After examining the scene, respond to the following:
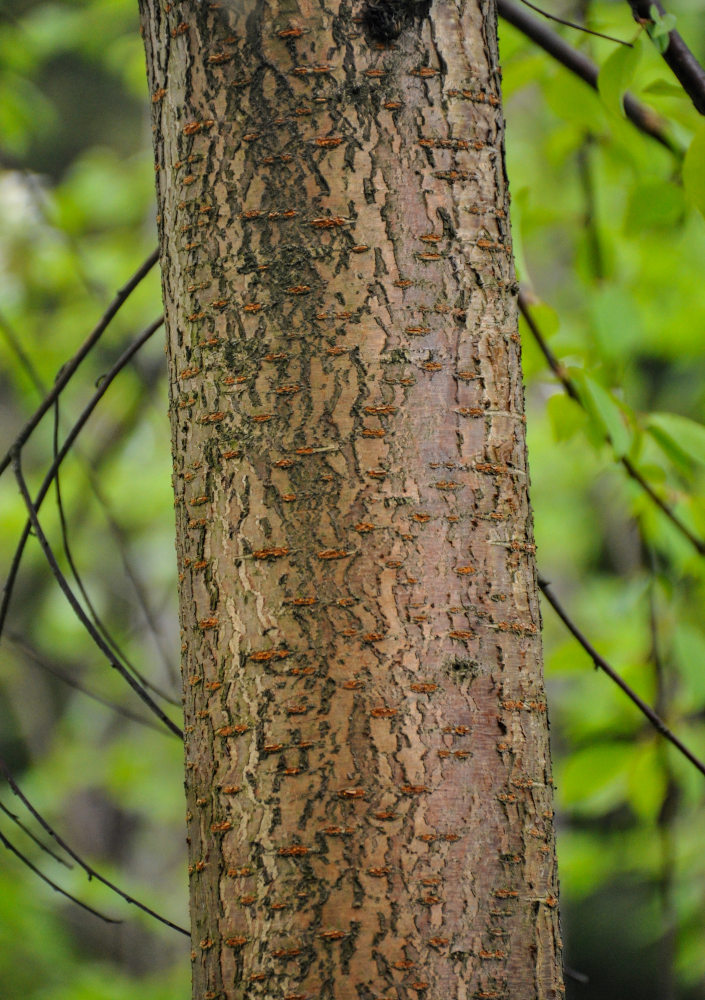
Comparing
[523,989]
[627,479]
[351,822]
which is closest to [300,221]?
[351,822]

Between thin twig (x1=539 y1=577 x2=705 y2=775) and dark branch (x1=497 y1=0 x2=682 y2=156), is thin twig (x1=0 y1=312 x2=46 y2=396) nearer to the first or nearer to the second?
thin twig (x1=539 y1=577 x2=705 y2=775)

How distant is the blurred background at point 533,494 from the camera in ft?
4.60

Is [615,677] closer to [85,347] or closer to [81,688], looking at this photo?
[81,688]

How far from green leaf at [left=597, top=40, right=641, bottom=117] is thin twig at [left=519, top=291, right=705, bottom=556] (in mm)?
305

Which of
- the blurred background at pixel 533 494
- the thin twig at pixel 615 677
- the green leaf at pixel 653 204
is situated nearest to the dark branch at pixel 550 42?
the blurred background at pixel 533 494

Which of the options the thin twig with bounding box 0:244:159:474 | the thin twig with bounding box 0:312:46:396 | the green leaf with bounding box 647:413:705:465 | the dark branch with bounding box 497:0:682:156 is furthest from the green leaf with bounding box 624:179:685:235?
the thin twig with bounding box 0:312:46:396

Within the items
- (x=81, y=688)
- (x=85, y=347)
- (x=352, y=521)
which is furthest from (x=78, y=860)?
(x=85, y=347)

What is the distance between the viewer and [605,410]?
113cm

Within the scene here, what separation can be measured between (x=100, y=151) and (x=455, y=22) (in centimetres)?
578

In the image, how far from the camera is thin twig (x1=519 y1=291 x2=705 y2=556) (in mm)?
1252

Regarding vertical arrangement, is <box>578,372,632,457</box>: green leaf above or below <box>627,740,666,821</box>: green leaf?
above

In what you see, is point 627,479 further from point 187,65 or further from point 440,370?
point 187,65

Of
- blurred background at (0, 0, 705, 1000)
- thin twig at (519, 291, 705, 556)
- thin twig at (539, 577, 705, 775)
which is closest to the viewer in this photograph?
thin twig at (539, 577, 705, 775)

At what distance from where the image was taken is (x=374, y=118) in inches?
28.1
